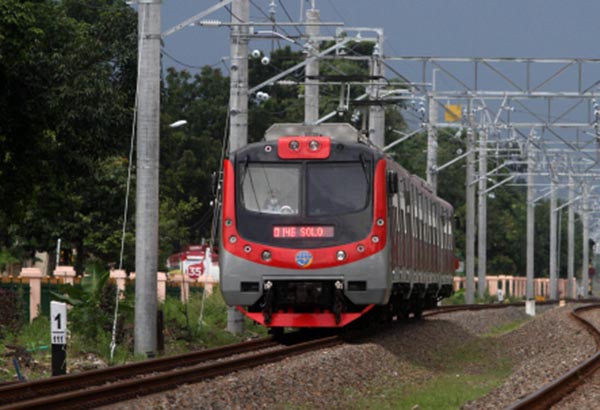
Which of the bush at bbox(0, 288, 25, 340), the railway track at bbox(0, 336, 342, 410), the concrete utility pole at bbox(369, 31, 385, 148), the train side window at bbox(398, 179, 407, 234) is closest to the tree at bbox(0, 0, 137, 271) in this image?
the bush at bbox(0, 288, 25, 340)

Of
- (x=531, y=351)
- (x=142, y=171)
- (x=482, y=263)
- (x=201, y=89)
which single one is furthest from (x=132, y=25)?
(x=201, y=89)

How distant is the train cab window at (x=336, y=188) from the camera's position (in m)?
21.3

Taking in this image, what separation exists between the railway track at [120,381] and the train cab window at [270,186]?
7.48 ft

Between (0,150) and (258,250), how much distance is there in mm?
7710

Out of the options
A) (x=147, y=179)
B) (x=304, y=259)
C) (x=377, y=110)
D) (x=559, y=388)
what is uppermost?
(x=377, y=110)

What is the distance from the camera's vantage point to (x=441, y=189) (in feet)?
305

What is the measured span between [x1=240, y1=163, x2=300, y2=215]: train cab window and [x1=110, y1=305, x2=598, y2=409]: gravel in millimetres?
2462

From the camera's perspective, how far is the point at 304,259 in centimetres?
2095

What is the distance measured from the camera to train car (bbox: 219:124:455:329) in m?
21.0

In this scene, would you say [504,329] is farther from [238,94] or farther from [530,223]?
[530,223]

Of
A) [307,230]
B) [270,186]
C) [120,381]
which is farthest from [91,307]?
[120,381]

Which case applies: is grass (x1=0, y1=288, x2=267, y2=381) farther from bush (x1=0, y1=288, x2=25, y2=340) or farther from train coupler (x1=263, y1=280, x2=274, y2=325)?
train coupler (x1=263, y1=280, x2=274, y2=325)

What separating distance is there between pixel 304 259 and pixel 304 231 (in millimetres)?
451

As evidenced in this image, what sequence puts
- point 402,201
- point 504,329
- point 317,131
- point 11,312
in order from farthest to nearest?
point 504,329, point 11,312, point 402,201, point 317,131
